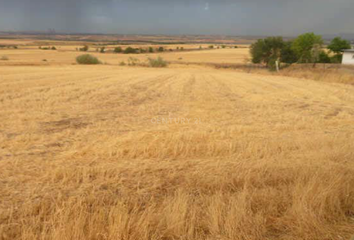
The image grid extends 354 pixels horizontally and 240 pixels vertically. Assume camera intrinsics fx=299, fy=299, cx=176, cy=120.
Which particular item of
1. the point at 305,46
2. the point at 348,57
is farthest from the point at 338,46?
the point at 305,46

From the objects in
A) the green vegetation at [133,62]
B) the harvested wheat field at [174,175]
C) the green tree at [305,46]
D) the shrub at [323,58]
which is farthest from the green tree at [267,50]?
the harvested wheat field at [174,175]

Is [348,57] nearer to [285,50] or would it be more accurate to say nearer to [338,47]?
[338,47]

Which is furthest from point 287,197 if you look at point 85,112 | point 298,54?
point 298,54

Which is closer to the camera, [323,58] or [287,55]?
[287,55]

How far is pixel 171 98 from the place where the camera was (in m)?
15.0

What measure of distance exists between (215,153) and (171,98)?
28.1 ft

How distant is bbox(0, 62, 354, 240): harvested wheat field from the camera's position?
3.85m

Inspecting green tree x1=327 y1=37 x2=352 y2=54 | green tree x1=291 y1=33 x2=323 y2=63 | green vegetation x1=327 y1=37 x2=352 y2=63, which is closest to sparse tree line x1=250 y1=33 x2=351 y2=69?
green tree x1=291 y1=33 x2=323 y2=63

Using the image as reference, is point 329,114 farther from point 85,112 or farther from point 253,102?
point 85,112

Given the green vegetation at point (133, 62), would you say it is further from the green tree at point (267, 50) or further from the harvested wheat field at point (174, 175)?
the harvested wheat field at point (174, 175)

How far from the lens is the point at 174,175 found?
546 cm

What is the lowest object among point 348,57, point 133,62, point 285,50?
point 133,62

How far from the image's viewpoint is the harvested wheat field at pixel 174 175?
385 cm

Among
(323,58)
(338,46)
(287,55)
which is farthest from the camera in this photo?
(338,46)
